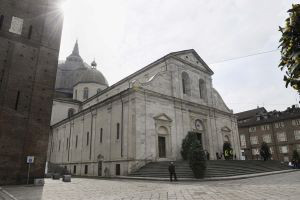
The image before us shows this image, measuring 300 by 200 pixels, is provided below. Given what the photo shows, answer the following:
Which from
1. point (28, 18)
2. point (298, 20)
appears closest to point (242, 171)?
point (298, 20)

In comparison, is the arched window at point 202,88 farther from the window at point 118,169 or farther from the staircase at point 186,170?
the window at point 118,169

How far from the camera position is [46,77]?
1794cm

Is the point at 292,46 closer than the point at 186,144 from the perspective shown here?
Yes

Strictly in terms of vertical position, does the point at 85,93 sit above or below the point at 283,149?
above

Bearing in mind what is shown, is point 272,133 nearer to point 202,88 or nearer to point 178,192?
point 202,88

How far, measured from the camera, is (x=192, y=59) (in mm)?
31172

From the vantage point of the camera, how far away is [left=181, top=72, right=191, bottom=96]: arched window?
1158 inches

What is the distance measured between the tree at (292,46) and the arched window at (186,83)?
26.6m

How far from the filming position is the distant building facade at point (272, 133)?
43.0m

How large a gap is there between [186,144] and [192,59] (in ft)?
42.0

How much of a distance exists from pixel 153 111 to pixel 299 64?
2091 centimetres

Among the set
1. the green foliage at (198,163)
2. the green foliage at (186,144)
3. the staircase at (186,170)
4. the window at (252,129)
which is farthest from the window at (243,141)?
the green foliage at (198,163)

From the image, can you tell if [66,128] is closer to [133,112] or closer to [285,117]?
[133,112]

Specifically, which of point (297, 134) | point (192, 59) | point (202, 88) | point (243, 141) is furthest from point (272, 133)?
point (192, 59)
